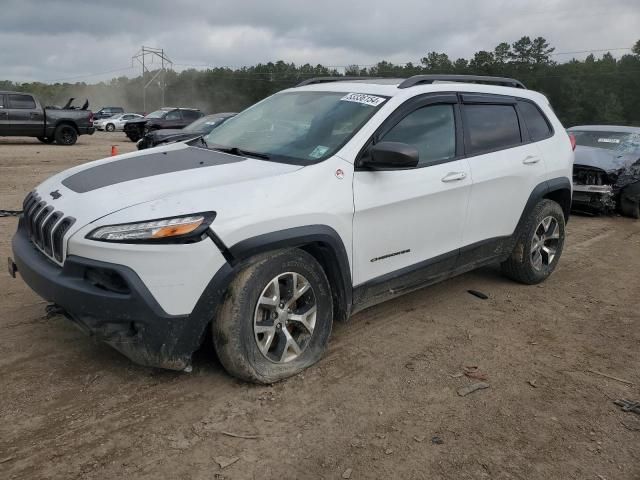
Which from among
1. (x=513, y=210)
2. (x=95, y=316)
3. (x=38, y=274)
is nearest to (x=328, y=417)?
(x=95, y=316)

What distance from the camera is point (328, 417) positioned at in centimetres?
311

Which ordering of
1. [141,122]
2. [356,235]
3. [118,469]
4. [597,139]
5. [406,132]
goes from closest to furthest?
[118,469]
[356,235]
[406,132]
[597,139]
[141,122]

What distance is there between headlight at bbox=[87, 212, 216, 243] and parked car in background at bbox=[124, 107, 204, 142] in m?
19.8

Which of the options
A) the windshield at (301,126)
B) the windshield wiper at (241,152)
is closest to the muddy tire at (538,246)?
the windshield at (301,126)

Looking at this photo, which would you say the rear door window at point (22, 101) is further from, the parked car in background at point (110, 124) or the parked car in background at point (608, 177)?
the parked car in background at point (110, 124)

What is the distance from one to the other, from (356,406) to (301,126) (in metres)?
1.94

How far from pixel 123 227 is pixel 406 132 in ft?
6.83

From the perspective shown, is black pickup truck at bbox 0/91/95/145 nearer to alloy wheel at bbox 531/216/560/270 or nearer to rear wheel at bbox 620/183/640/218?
rear wheel at bbox 620/183/640/218

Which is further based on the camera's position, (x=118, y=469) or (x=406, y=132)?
(x=406, y=132)

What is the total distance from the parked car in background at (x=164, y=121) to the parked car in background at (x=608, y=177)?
1587 centimetres

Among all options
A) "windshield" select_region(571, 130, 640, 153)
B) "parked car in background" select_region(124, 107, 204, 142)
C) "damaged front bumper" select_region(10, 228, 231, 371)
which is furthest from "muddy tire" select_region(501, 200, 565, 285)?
"parked car in background" select_region(124, 107, 204, 142)

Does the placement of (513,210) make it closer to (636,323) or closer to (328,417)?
(636,323)

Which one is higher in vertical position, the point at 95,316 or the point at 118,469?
the point at 95,316

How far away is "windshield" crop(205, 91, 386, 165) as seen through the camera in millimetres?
3742
